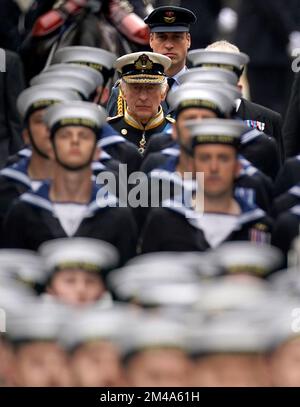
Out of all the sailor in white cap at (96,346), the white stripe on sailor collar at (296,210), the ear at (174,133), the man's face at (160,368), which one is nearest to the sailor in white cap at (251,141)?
the ear at (174,133)

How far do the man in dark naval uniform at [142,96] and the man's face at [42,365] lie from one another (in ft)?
14.9

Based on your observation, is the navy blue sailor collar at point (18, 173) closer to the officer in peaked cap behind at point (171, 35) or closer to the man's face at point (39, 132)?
the man's face at point (39, 132)

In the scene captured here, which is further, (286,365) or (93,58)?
(93,58)

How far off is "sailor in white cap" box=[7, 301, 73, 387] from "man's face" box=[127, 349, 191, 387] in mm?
440

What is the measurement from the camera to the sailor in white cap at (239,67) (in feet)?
61.3

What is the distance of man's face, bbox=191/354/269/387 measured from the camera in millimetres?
13828

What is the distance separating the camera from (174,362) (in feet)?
45.6

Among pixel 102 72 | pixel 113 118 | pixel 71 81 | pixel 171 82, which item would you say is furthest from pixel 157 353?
pixel 171 82

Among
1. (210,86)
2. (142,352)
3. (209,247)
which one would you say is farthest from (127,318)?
(210,86)

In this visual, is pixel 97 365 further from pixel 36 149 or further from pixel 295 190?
pixel 36 149

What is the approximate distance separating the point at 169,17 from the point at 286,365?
21.1 feet

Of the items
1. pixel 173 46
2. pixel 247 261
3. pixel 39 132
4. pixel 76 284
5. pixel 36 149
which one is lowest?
pixel 76 284

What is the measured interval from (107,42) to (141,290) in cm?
583

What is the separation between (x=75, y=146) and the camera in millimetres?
16672
